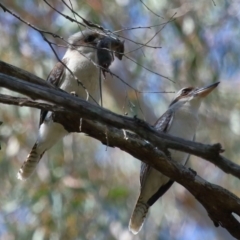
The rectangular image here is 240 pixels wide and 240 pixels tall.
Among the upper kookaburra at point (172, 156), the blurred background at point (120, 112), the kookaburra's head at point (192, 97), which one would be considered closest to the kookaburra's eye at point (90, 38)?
the upper kookaburra at point (172, 156)

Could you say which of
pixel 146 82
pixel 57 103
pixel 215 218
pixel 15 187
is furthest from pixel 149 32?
pixel 57 103

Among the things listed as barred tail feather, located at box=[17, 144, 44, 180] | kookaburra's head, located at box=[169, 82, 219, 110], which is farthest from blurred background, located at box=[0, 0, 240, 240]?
barred tail feather, located at box=[17, 144, 44, 180]

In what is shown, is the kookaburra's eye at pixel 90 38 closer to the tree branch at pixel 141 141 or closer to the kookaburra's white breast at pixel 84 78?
the kookaburra's white breast at pixel 84 78

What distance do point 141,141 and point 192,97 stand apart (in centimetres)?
197

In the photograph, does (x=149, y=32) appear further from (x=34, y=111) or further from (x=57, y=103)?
(x=57, y=103)

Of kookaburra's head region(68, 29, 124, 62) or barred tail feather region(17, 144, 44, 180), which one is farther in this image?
barred tail feather region(17, 144, 44, 180)

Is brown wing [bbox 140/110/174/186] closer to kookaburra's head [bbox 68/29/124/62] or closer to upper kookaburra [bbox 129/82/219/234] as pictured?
upper kookaburra [bbox 129/82/219/234]

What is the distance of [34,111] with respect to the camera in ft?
26.6

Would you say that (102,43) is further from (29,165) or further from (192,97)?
(192,97)

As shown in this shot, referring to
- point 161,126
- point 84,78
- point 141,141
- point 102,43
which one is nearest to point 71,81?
point 84,78

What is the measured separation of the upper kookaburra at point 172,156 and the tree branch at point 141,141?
1126 mm

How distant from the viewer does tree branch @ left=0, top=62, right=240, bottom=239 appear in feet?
7.22

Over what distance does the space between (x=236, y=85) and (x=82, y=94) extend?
16.5ft

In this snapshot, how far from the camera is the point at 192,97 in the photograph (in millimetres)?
4859
